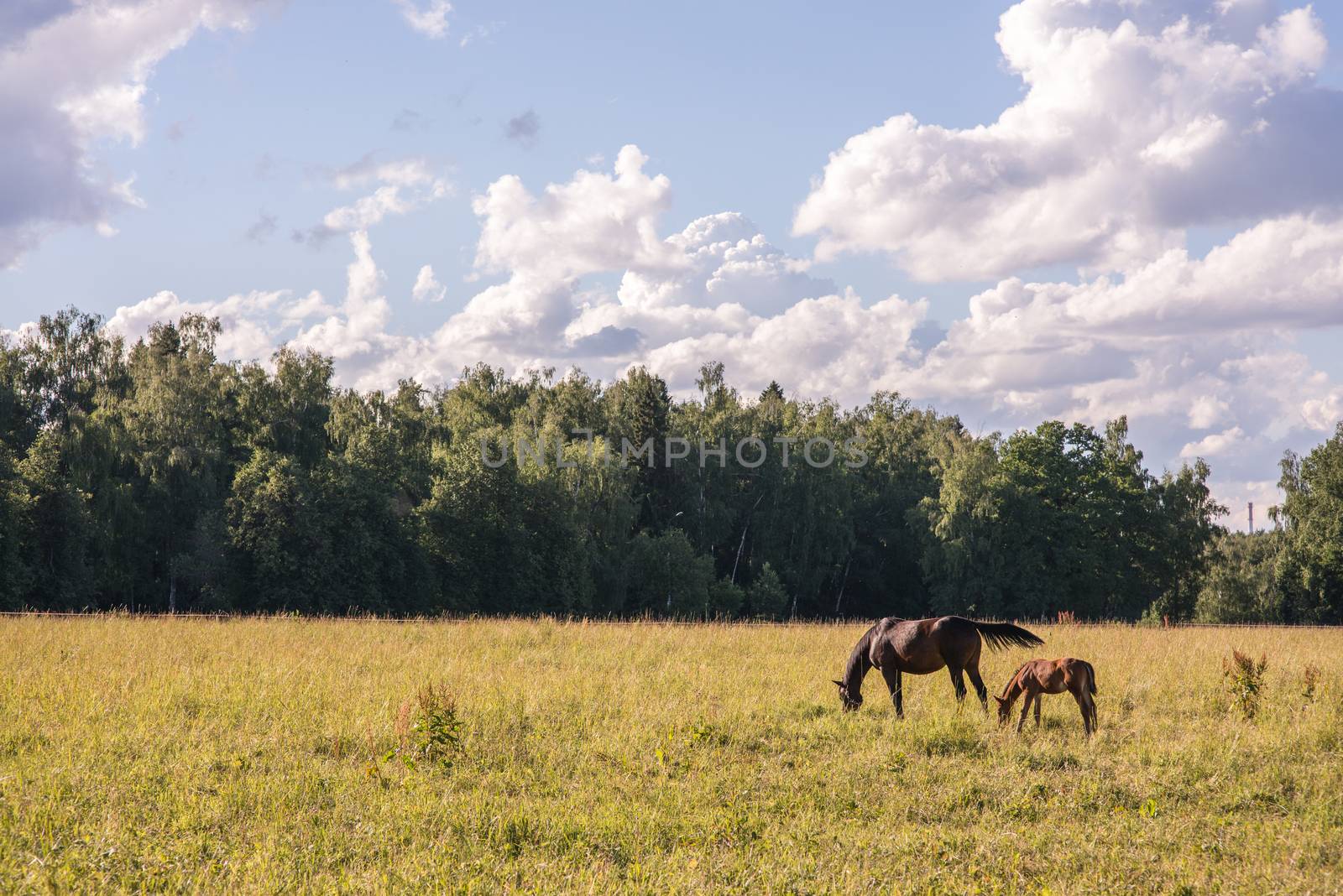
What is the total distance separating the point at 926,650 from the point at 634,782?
16.0 feet

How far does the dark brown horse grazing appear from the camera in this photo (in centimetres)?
1259

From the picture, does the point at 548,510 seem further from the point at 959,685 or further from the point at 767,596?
the point at 959,685

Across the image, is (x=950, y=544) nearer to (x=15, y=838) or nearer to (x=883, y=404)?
(x=883, y=404)

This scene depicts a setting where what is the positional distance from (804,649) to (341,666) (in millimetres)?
8397

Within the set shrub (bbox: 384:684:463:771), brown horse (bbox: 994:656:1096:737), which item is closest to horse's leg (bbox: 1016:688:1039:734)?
brown horse (bbox: 994:656:1096:737)

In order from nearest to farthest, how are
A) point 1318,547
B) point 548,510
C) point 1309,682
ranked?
point 1309,682
point 548,510
point 1318,547

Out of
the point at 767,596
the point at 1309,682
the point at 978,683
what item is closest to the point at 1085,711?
the point at 978,683

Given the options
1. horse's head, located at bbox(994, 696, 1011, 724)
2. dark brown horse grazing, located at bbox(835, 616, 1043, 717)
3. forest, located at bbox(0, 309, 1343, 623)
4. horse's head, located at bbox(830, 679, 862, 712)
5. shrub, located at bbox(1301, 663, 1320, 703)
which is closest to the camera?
horse's head, located at bbox(994, 696, 1011, 724)

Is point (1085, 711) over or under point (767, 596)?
over

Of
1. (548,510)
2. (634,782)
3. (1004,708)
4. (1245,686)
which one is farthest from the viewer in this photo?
(548,510)

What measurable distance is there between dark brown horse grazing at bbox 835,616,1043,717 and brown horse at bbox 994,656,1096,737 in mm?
803

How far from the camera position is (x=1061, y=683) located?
11422 mm

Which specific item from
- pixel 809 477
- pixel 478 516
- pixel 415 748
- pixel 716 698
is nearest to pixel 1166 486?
pixel 809 477

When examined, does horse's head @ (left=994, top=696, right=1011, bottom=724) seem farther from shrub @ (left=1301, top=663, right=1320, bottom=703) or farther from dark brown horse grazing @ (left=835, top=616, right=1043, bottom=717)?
shrub @ (left=1301, top=663, right=1320, bottom=703)
